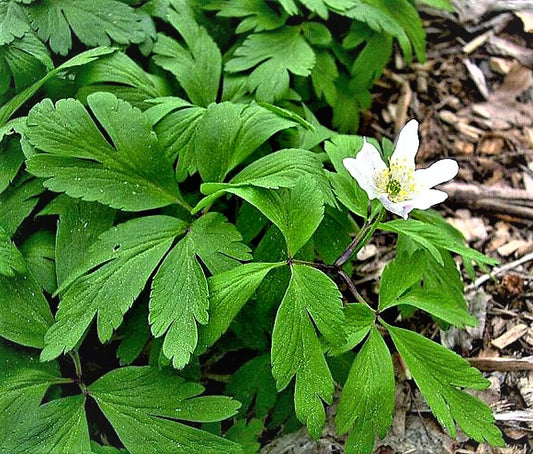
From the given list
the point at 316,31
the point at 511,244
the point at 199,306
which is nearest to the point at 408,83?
the point at 316,31

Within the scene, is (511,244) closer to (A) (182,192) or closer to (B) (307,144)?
(B) (307,144)

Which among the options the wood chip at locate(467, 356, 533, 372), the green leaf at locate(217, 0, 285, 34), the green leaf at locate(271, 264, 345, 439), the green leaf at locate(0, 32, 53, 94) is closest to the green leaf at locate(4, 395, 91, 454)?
the green leaf at locate(271, 264, 345, 439)

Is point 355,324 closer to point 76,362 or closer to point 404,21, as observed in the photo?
point 76,362

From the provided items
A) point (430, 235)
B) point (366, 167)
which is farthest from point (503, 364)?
point (366, 167)

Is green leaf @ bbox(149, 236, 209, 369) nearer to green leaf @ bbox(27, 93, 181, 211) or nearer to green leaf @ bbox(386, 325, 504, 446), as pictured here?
green leaf @ bbox(27, 93, 181, 211)

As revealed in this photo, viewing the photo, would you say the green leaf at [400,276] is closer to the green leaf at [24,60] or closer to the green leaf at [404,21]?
the green leaf at [404,21]
